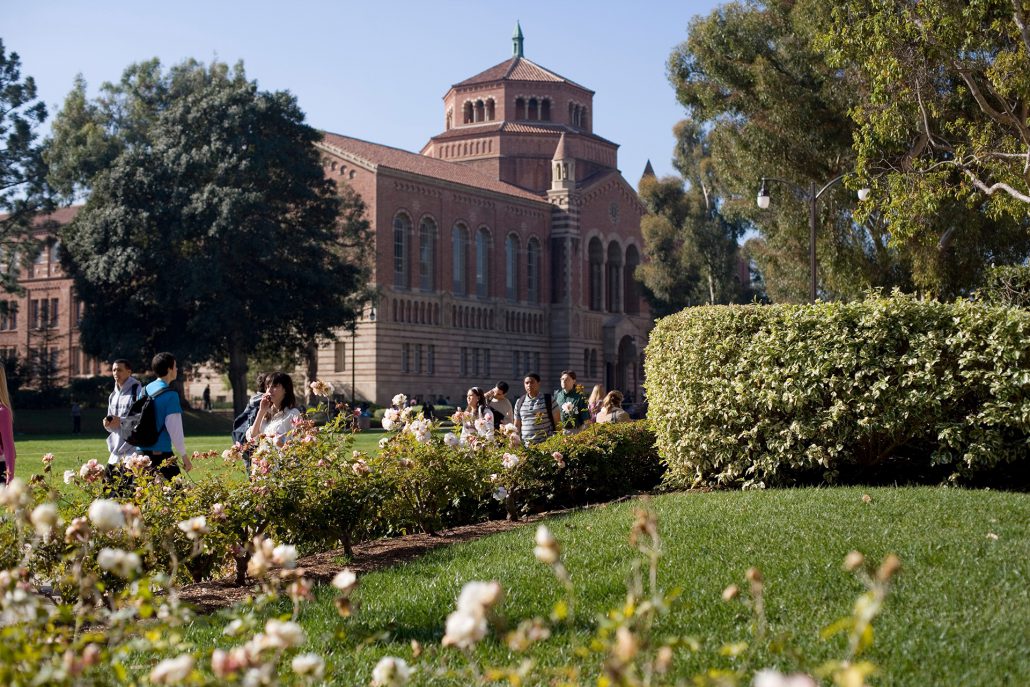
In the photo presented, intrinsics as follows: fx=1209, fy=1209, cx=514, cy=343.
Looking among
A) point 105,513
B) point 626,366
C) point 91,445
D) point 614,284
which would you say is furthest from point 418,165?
point 105,513

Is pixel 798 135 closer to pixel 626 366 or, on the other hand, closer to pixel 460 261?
pixel 460 261

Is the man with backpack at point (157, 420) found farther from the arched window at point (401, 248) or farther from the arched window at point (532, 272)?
the arched window at point (532, 272)

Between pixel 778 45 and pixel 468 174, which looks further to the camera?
pixel 468 174

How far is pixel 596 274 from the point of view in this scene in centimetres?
7706

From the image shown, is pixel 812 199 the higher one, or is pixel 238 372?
pixel 812 199

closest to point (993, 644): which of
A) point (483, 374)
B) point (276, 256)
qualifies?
point (276, 256)

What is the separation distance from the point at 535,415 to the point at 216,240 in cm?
3149

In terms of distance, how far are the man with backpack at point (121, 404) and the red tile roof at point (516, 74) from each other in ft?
218

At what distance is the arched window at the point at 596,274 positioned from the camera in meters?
76.5

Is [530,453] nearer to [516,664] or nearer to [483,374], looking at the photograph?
[516,664]

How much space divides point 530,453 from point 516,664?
19.9ft

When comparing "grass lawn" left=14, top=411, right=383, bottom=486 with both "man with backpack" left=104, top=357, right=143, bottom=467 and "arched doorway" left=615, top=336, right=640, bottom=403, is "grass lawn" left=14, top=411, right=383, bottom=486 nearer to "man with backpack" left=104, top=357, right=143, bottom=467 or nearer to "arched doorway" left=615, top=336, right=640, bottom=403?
"man with backpack" left=104, top=357, right=143, bottom=467

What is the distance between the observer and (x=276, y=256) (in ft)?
144

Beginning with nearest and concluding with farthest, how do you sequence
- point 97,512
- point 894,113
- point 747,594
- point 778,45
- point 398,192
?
point 97,512, point 747,594, point 894,113, point 778,45, point 398,192
